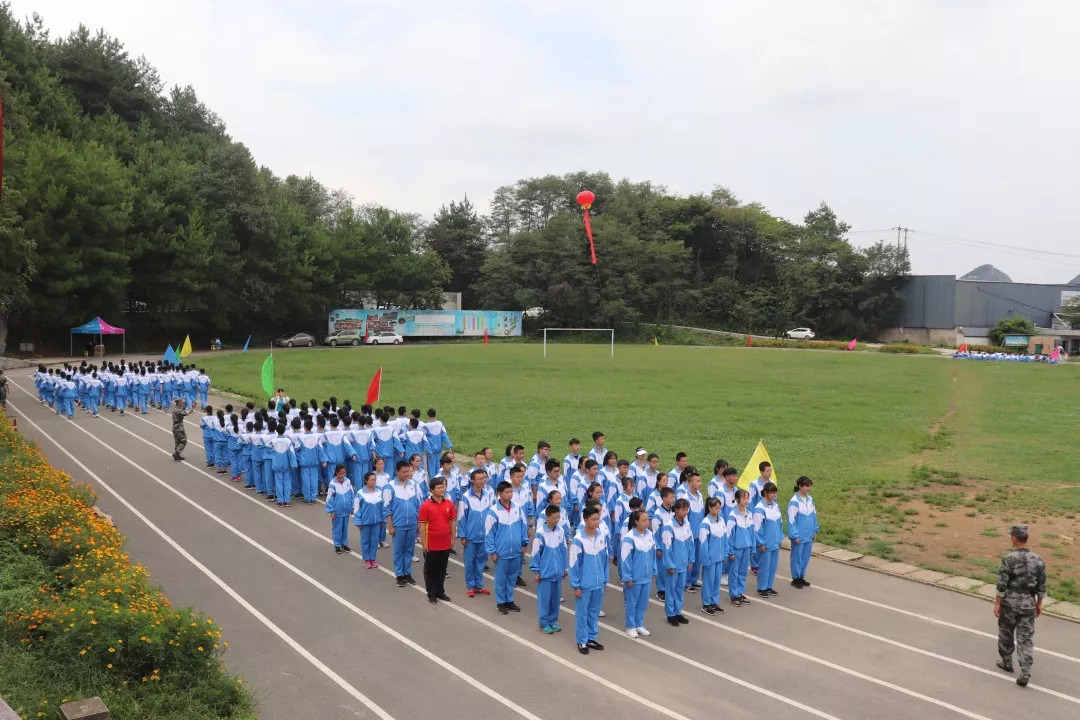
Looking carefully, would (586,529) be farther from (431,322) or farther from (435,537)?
(431,322)

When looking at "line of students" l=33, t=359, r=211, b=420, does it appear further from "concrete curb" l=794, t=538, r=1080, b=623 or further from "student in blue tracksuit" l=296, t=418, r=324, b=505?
"concrete curb" l=794, t=538, r=1080, b=623

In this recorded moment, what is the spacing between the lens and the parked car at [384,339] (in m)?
58.2

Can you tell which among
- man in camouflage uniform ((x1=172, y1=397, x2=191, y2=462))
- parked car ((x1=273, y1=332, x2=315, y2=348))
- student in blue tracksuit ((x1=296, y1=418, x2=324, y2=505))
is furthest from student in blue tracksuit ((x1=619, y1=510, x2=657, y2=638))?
parked car ((x1=273, y1=332, x2=315, y2=348))

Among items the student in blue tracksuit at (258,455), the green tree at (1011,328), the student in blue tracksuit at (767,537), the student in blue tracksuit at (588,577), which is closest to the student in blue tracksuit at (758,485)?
the student in blue tracksuit at (767,537)

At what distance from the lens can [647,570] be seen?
7602 millimetres

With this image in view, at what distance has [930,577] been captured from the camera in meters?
9.44

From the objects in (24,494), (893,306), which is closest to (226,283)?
(24,494)

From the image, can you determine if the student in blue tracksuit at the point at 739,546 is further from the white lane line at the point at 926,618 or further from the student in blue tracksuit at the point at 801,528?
the white lane line at the point at 926,618

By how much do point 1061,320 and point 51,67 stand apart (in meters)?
80.8

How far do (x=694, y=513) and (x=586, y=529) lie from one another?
1.78 meters

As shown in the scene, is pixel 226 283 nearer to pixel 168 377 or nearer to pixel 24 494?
pixel 168 377

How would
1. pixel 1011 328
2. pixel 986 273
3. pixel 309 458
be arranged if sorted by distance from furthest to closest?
pixel 986 273 → pixel 1011 328 → pixel 309 458

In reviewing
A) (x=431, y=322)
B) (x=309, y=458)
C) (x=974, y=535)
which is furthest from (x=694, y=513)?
(x=431, y=322)

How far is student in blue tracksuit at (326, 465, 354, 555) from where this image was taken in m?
10.0
